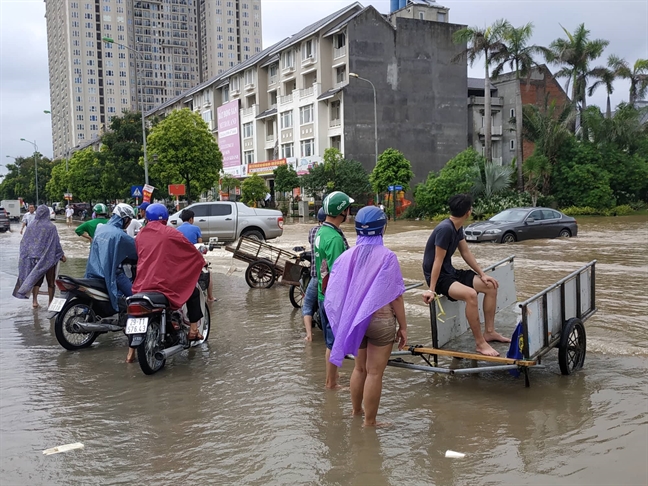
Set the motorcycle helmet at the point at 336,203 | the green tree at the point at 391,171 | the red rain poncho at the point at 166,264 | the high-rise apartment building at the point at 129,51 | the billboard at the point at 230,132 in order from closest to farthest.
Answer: the motorcycle helmet at the point at 336,203 < the red rain poncho at the point at 166,264 < the green tree at the point at 391,171 < the billboard at the point at 230,132 < the high-rise apartment building at the point at 129,51

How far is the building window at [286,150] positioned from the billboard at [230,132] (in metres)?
10.1

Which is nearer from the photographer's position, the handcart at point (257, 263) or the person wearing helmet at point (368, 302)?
the person wearing helmet at point (368, 302)

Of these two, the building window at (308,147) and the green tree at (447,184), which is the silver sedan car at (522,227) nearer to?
the green tree at (447,184)

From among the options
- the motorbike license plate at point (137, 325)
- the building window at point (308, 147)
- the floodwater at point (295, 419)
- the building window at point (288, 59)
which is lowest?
the floodwater at point (295, 419)

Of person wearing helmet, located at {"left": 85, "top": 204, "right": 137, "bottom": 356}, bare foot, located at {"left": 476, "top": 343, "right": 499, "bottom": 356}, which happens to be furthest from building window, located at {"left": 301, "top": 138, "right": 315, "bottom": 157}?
bare foot, located at {"left": 476, "top": 343, "right": 499, "bottom": 356}

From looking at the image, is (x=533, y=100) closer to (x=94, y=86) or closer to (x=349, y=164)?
(x=349, y=164)

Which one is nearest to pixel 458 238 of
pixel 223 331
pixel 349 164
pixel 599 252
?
pixel 223 331

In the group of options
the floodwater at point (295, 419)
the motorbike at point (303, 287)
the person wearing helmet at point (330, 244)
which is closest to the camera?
the floodwater at point (295, 419)

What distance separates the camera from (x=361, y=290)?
461 centimetres

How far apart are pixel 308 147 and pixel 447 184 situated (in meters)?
19.5

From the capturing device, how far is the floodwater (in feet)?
14.0

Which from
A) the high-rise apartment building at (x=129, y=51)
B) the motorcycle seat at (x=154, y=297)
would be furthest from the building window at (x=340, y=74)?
the high-rise apartment building at (x=129, y=51)

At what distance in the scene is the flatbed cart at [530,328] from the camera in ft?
17.5

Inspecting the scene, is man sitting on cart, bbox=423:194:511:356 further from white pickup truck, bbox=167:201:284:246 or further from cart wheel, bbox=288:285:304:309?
white pickup truck, bbox=167:201:284:246
